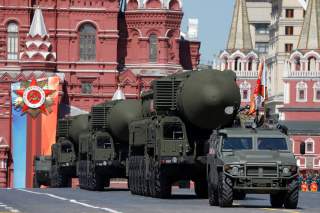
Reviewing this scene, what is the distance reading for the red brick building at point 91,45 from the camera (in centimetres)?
14225

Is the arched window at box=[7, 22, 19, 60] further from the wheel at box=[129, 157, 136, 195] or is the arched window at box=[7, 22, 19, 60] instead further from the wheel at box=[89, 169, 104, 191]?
the wheel at box=[129, 157, 136, 195]

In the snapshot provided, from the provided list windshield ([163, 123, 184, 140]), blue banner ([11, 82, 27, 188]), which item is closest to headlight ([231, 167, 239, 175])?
windshield ([163, 123, 184, 140])

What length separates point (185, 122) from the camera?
54438mm

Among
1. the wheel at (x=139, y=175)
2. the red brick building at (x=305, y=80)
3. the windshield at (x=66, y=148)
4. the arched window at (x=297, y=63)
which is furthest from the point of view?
the arched window at (x=297, y=63)

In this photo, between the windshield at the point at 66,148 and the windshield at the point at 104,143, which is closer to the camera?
the windshield at the point at 104,143

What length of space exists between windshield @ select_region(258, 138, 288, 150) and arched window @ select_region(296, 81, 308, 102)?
152 meters

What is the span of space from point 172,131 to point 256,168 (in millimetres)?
11934

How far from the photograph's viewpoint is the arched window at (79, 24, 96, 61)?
145 m

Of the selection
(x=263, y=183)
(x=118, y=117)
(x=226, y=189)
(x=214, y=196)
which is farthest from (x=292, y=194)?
(x=118, y=117)

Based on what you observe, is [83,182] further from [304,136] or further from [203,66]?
[304,136]

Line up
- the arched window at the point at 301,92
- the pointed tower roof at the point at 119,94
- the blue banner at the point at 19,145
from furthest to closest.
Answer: the arched window at the point at 301,92 < the pointed tower roof at the point at 119,94 < the blue banner at the point at 19,145

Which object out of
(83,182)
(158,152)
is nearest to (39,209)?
(158,152)

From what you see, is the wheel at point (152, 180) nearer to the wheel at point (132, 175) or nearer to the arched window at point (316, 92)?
the wheel at point (132, 175)

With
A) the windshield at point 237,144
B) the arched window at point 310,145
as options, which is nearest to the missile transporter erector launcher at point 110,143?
the windshield at point 237,144
